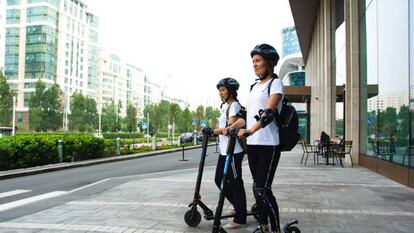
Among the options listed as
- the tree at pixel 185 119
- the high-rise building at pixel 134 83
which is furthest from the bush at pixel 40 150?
the high-rise building at pixel 134 83

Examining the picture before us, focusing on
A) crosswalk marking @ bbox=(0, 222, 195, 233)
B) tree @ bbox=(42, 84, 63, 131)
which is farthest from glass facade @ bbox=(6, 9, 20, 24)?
crosswalk marking @ bbox=(0, 222, 195, 233)

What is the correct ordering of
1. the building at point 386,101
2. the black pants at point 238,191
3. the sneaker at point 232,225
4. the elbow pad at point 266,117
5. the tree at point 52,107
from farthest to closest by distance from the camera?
the tree at point 52,107
the building at point 386,101
the sneaker at point 232,225
the black pants at point 238,191
the elbow pad at point 266,117

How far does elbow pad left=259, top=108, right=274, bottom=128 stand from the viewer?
3.70 meters

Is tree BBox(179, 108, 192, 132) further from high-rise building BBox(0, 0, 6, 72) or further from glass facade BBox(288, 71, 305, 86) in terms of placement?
high-rise building BBox(0, 0, 6, 72)

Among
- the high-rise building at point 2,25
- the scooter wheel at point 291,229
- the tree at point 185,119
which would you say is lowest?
the scooter wheel at point 291,229

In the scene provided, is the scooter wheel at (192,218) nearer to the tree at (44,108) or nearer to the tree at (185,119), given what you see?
the tree at (185,119)

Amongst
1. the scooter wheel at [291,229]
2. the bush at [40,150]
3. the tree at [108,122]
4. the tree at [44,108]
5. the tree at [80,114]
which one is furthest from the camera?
the tree at [108,122]

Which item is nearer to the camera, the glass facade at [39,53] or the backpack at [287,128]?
the backpack at [287,128]

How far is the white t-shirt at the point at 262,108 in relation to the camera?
157 inches

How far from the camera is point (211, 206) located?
635cm

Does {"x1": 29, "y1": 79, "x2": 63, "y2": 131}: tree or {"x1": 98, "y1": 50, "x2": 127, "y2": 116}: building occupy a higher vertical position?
{"x1": 98, "y1": 50, "x2": 127, "y2": 116}: building

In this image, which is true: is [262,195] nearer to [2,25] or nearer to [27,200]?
[27,200]

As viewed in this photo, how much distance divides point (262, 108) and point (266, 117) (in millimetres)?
405

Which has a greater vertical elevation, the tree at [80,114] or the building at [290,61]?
the building at [290,61]
